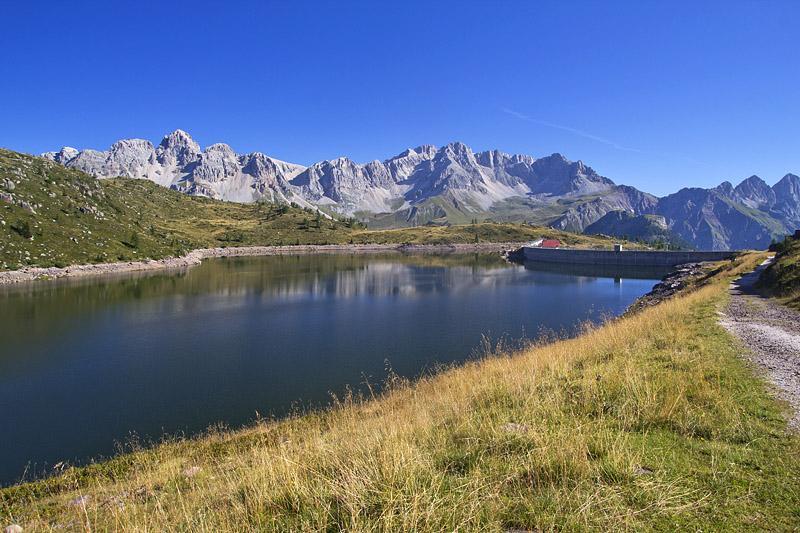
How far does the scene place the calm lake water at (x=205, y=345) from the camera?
21.8 metres

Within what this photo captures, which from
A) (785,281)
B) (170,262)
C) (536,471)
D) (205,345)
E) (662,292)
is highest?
(785,281)

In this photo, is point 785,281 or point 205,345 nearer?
point 785,281

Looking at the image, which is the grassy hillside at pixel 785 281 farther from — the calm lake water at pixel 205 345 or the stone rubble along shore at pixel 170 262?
the stone rubble along shore at pixel 170 262

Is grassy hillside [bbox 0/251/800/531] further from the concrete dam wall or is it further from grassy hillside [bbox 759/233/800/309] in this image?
the concrete dam wall

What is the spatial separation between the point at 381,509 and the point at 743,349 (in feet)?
46.9

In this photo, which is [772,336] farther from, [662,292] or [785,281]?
[662,292]

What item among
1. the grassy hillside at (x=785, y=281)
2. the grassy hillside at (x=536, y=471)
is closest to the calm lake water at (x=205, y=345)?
the grassy hillside at (x=536, y=471)

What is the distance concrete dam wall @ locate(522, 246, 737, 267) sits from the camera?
122 metres

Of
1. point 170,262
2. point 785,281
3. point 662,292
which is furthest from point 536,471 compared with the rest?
point 170,262

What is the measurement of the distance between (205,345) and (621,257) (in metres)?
134

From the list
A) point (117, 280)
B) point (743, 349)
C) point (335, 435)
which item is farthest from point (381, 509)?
point (117, 280)

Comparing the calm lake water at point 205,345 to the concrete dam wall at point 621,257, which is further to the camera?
the concrete dam wall at point 621,257

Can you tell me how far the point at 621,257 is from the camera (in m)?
138

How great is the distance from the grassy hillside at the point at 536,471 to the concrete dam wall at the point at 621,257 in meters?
129
